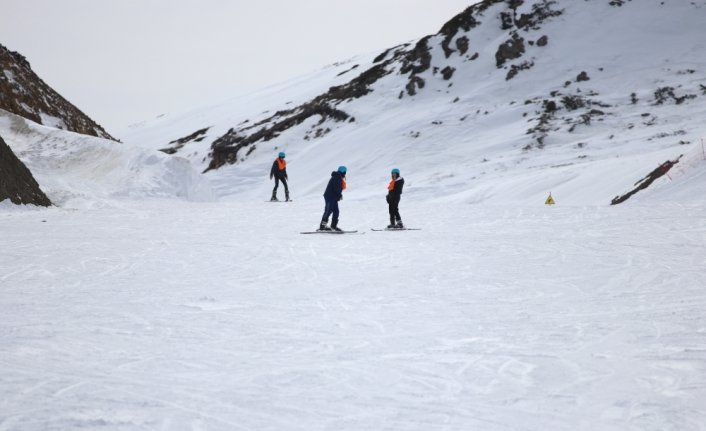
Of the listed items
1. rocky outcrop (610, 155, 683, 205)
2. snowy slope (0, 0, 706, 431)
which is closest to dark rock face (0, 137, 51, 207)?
snowy slope (0, 0, 706, 431)

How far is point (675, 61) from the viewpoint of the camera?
49031 mm

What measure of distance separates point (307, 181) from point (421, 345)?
3899cm

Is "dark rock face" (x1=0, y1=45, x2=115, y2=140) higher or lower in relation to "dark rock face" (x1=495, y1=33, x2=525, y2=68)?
higher

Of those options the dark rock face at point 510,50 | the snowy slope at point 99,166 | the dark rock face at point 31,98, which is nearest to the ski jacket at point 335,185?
the snowy slope at point 99,166

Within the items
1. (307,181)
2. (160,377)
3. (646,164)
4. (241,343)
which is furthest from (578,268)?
(307,181)

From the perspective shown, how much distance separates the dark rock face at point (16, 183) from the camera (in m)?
17.9

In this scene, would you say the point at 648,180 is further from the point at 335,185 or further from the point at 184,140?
the point at 184,140

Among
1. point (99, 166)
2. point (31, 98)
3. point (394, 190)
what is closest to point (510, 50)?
point (31, 98)

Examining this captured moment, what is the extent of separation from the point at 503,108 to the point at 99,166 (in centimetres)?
3144

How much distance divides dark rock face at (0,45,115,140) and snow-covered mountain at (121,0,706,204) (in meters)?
11.5

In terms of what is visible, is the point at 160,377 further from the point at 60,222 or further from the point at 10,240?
the point at 60,222

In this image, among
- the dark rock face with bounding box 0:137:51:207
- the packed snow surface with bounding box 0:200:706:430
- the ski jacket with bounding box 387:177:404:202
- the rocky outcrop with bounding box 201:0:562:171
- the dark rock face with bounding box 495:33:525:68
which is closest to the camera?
the packed snow surface with bounding box 0:200:706:430

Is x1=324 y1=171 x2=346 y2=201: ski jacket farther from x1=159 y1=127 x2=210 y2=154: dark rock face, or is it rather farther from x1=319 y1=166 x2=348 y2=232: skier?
x1=159 y1=127 x2=210 y2=154: dark rock face

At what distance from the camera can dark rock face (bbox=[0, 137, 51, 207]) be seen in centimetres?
1789
